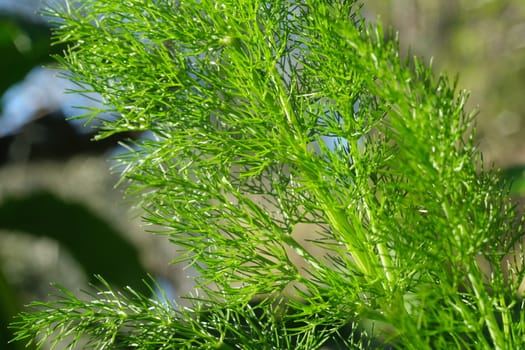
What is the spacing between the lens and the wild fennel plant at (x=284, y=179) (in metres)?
0.39

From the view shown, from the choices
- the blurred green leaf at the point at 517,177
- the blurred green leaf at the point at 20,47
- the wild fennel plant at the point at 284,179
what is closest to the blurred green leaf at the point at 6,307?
the blurred green leaf at the point at 20,47

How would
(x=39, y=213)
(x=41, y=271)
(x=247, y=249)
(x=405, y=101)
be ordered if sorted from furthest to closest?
(x=41, y=271) < (x=39, y=213) < (x=247, y=249) < (x=405, y=101)

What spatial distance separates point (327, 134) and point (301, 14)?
0.27 ft

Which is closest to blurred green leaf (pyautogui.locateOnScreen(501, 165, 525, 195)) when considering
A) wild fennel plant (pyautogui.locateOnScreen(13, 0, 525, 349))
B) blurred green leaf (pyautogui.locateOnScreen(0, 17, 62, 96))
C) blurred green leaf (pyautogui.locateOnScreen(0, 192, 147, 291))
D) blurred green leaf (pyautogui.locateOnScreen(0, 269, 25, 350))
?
wild fennel plant (pyautogui.locateOnScreen(13, 0, 525, 349))

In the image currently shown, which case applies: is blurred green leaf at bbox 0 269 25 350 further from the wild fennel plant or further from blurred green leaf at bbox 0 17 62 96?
the wild fennel plant

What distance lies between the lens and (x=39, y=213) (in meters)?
2.42

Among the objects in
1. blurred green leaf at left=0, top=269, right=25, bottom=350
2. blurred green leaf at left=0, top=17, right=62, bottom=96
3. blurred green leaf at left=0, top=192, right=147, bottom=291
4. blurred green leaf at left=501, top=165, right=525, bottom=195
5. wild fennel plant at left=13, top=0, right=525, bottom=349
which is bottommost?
blurred green leaf at left=0, top=269, right=25, bottom=350

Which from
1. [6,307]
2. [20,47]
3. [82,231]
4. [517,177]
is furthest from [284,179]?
[82,231]

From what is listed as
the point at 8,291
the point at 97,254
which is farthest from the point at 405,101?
the point at 97,254

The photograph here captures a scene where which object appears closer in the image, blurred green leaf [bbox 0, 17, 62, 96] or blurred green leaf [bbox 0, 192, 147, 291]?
blurred green leaf [bbox 0, 17, 62, 96]

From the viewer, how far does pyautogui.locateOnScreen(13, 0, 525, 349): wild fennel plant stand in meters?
0.39

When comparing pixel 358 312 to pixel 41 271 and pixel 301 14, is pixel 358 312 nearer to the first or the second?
pixel 301 14

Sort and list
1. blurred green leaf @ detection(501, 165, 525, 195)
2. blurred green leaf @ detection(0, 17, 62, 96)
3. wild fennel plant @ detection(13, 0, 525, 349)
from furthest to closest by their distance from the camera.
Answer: blurred green leaf @ detection(0, 17, 62, 96) → blurred green leaf @ detection(501, 165, 525, 195) → wild fennel plant @ detection(13, 0, 525, 349)

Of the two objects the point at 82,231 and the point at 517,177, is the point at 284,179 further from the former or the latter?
the point at 82,231
